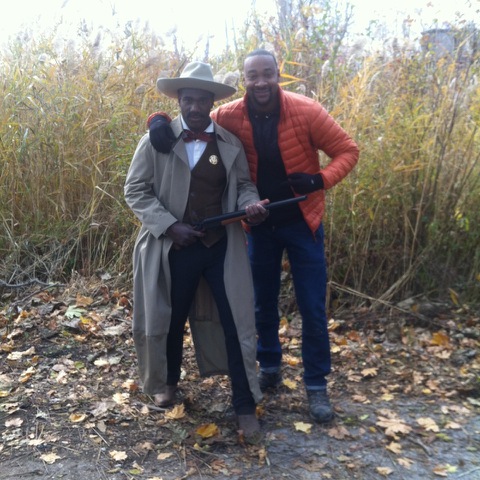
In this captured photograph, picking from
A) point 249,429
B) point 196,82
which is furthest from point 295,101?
point 249,429

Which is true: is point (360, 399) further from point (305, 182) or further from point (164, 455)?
point (305, 182)

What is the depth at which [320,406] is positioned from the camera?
377 cm

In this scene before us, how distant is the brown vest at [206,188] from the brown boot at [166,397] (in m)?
1.01

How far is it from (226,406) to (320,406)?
23.2 inches

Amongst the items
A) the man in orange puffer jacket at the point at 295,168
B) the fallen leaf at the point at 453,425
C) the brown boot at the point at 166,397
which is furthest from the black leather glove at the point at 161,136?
the fallen leaf at the point at 453,425

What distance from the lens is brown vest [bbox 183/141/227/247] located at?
3.52m

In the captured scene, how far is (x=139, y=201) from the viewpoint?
3.53 metres

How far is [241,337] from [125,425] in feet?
2.93

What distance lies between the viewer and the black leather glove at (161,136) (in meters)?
3.45

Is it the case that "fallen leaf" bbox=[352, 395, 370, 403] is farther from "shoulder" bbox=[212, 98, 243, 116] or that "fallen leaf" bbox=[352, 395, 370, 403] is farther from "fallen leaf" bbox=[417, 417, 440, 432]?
"shoulder" bbox=[212, 98, 243, 116]

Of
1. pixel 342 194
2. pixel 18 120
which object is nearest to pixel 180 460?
pixel 342 194

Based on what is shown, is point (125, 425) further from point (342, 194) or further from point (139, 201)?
point (342, 194)

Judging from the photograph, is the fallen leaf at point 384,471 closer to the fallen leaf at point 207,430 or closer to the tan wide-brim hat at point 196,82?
the fallen leaf at point 207,430

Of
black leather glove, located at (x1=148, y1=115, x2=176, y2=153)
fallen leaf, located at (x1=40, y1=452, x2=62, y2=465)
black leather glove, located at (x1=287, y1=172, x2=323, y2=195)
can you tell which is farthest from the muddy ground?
black leather glove, located at (x1=148, y1=115, x2=176, y2=153)
